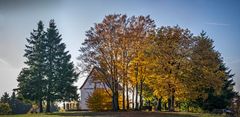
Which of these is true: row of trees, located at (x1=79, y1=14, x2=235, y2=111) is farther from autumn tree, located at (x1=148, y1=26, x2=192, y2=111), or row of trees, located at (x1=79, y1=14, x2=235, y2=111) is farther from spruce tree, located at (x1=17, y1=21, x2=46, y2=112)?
spruce tree, located at (x1=17, y1=21, x2=46, y2=112)

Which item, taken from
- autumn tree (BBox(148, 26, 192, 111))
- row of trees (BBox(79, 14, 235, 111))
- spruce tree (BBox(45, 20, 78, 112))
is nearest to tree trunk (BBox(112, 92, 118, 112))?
row of trees (BBox(79, 14, 235, 111))

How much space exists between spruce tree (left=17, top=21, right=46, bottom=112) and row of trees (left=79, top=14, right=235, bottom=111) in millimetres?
4461

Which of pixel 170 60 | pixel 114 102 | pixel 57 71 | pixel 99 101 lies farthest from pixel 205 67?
pixel 57 71

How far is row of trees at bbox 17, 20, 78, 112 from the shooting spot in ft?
A: 78.5

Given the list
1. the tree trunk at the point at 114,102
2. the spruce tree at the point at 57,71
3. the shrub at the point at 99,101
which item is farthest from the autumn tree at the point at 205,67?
the spruce tree at the point at 57,71

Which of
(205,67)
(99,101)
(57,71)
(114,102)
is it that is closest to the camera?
(205,67)

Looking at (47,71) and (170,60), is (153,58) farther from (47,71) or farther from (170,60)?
(47,71)

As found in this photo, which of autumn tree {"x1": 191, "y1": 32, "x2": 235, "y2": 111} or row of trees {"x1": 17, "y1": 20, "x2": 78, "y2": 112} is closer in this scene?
autumn tree {"x1": 191, "y1": 32, "x2": 235, "y2": 111}

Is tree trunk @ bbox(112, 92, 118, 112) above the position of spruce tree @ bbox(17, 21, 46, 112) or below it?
below

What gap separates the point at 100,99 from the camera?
22.6 m

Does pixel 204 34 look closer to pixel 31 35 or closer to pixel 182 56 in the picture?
pixel 182 56

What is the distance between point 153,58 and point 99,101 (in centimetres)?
487

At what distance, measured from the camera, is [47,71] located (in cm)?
2414

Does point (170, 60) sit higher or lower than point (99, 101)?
higher
